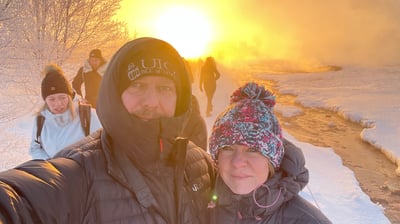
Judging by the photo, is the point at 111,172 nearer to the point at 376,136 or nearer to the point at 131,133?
the point at 131,133

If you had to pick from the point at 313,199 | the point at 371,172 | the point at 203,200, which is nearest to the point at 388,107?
the point at 371,172

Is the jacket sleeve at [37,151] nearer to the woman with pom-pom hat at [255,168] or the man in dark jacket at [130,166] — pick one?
the man in dark jacket at [130,166]

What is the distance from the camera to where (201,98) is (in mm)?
13422

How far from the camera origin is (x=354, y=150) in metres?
9.82

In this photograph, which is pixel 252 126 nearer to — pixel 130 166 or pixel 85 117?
pixel 130 166

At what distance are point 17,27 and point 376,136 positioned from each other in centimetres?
1039

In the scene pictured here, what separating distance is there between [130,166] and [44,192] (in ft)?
1.08

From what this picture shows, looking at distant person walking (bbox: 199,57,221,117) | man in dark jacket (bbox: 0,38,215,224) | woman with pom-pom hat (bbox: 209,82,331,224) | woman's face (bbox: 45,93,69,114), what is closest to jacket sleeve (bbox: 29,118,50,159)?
woman's face (bbox: 45,93,69,114)

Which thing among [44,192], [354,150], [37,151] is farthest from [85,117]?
[354,150]

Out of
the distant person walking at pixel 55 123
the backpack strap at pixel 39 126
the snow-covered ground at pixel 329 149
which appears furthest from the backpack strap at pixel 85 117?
the snow-covered ground at pixel 329 149

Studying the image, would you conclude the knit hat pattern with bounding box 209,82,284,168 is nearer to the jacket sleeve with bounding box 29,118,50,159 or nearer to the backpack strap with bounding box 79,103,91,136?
the backpack strap with bounding box 79,103,91,136

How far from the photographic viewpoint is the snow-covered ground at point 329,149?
19.0 feet

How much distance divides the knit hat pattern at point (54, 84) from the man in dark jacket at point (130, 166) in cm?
186

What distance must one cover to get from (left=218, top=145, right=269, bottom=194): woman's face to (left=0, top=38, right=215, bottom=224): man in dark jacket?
0.13 metres
